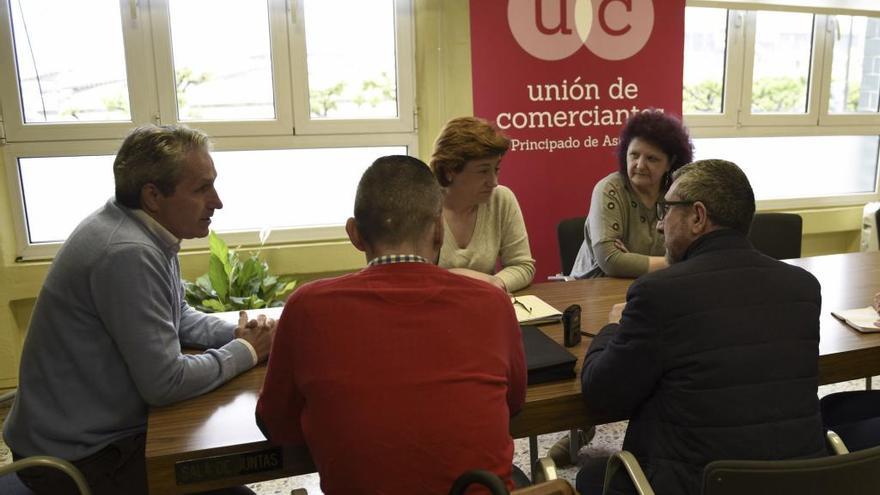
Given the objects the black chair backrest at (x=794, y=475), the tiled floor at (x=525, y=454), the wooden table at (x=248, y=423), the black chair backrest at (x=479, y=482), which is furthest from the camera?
the tiled floor at (x=525, y=454)

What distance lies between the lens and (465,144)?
2270 mm

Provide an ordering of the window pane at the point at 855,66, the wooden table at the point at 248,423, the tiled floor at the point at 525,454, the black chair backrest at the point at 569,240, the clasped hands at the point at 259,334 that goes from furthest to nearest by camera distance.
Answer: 1. the window pane at the point at 855,66
2. the black chair backrest at the point at 569,240
3. the tiled floor at the point at 525,454
4. the clasped hands at the point at 259,334
5. the wooden table at the point at 248,423

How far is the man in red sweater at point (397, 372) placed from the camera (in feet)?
3.34

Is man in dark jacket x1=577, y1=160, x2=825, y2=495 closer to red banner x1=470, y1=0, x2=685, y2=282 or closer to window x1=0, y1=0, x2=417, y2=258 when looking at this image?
red banner x1=470, y1=0, x2=685, y2=282

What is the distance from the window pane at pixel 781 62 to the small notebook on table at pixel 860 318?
2795mm

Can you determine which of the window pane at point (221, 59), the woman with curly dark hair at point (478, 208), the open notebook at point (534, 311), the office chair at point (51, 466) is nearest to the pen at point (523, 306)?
the open notebook at point (534, 311)

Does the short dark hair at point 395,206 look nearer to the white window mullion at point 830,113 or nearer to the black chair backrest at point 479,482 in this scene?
the black chair backrest at point 479,482

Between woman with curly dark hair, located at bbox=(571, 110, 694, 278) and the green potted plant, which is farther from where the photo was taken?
the green potted plant

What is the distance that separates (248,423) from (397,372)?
0.45 meters

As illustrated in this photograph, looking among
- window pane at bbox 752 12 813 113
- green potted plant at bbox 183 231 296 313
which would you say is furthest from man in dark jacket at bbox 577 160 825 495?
window pane at bbox 752 12 813 113

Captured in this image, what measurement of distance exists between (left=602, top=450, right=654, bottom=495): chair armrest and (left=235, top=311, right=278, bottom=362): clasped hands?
830 mm

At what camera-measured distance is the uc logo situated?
3.20 meters

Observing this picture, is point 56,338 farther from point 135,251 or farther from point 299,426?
point 299,426

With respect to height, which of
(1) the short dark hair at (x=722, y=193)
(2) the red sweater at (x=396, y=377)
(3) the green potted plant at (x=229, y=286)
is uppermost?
(1) the short dark hair at (x=722, y=193)
